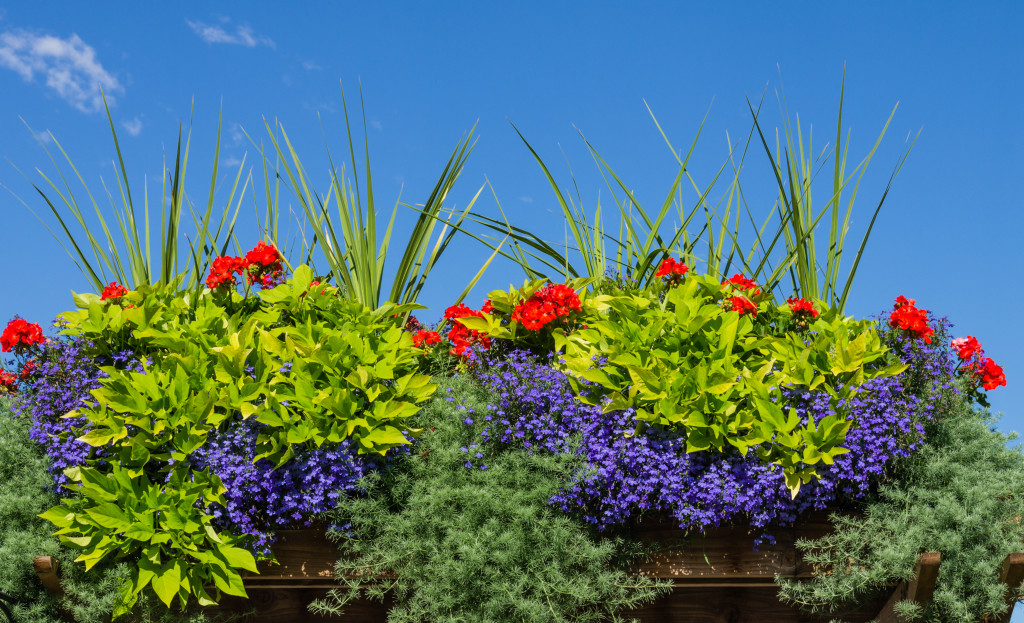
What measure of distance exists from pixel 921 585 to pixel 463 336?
2.59m

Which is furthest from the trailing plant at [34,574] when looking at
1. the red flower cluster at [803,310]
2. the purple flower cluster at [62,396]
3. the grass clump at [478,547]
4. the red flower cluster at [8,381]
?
the red flower cluster at [803,310]

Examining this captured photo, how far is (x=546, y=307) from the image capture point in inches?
165

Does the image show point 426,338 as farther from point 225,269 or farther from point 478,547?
point 478,547

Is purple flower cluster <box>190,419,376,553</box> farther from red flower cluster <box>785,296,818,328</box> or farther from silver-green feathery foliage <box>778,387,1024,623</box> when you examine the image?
red flower cluster <box>785,296,818,328</box>

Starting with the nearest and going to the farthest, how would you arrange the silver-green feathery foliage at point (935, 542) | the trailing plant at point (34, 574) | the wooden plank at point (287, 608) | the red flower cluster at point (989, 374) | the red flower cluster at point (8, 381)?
the silver-green feathery foliage at point (935, 542)
the trailing plant at point (34, 574)
the wooden plank at point (287, 608)
the red flower cluster at point (989, 374)
the red flower cluster at point (8, 381)

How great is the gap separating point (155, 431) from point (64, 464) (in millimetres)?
732

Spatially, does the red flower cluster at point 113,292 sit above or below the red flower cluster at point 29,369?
above

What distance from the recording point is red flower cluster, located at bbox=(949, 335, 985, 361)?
4.24 meters

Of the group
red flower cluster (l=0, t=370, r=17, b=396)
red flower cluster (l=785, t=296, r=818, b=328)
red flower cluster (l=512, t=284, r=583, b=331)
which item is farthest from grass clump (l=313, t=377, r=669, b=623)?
red flower cluster (l=0, t=370, r=17, b=396)

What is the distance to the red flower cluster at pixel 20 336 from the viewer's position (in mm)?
4438

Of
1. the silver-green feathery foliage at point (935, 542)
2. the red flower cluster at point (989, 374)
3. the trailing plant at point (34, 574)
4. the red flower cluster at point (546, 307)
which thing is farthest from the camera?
the red flower cluster at point (989, 374)

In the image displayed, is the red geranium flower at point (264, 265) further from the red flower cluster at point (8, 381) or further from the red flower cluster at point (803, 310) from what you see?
the red flower cluster at point (803, 310)

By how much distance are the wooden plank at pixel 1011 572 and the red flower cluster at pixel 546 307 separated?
2.27m

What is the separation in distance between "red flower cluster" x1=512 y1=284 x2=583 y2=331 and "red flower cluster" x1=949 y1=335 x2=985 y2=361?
2045 millimetres
